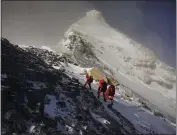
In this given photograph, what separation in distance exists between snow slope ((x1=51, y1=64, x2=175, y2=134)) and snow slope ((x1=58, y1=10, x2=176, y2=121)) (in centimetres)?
794

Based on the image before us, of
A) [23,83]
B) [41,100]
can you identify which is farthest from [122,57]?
[41,100]

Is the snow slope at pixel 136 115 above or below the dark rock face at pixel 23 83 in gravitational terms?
below

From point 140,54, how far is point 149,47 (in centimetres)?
143

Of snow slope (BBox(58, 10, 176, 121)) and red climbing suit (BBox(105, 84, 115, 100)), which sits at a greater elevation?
snow slope (BBox(58, 10, 176, 121))

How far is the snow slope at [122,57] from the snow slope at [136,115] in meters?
7.94

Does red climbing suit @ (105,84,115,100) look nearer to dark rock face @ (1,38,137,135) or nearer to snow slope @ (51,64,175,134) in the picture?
snow slope @ (51,64,175,134)

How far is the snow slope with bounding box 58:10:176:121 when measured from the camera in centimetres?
3288

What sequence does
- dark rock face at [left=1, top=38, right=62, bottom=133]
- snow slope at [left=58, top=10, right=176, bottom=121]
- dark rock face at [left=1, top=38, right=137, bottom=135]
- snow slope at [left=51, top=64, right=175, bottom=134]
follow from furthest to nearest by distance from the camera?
snow slope at [left=58, top=10, right=176, bottom=121]
snow slope at [left=51, top=64, right=175, bottom=134]
dark rock face at [left=1, top=38, right=62, bottom=133]
dark rock face at [left=1, top=38, right=137, bottom=135]

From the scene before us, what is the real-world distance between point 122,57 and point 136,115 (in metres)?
22.1

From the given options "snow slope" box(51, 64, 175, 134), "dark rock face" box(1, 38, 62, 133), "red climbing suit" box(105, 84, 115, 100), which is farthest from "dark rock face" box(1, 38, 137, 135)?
"snow slope" box(51, 64, 175, 134)

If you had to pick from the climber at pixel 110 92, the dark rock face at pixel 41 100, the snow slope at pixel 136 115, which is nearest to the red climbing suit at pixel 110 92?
the climber at pixel 110 92

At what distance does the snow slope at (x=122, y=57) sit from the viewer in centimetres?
3288

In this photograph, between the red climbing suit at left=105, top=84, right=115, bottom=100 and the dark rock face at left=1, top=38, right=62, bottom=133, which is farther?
the red climbing suit at left=105, top=84, right=115, bottom=100

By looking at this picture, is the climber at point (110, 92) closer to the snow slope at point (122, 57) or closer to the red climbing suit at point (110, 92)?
the red climbing suit at point (110, 92)
